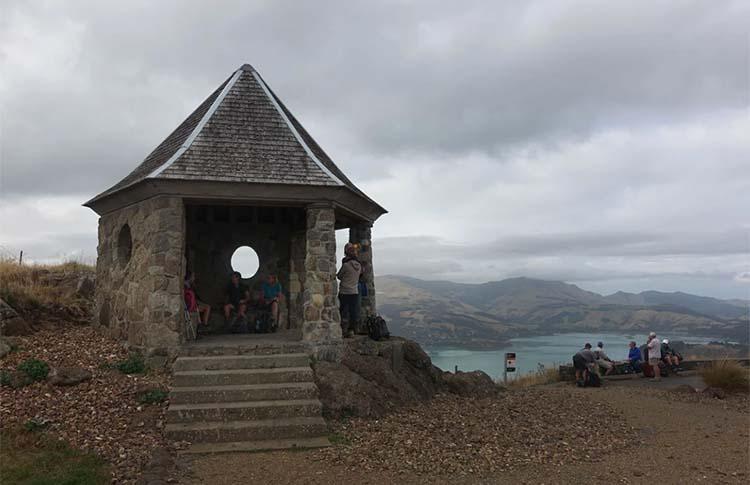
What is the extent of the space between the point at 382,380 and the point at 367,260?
3273 millimetres

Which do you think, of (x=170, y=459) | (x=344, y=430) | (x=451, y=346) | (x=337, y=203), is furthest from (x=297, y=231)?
(x=451, y=346)

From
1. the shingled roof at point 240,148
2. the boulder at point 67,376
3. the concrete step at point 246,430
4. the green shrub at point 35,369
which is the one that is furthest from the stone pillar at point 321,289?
the green shrub at point 35,369

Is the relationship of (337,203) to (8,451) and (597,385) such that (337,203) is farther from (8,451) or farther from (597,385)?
(597,385)

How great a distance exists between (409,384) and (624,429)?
11.2ft

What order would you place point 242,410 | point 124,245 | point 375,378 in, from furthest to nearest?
1. point 124,245
2. point 375,378
3. point 242,410

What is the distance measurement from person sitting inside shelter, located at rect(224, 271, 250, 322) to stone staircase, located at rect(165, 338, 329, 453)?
9.50 ft

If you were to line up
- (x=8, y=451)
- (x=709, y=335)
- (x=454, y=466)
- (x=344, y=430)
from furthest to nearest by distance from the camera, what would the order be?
(x=709, y=335)
(x=344, y=430)
(x=454, y=466)
(x=8, y=451)

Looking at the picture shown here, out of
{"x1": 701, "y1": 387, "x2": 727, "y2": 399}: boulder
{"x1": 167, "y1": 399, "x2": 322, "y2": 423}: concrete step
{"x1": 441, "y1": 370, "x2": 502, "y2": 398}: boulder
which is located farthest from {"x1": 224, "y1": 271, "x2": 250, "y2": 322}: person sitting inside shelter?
{"x1": 701, "y1": 387, "x2": 727, "y2": 399}: boulder

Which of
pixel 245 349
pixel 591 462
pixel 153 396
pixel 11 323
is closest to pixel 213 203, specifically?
pixel 245 349

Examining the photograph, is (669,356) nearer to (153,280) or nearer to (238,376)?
(238,376)

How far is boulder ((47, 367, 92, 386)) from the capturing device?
284 inches

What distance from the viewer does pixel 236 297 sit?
11414 millimetres

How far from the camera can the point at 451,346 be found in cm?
6525

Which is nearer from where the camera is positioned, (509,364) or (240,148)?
(240,148)
